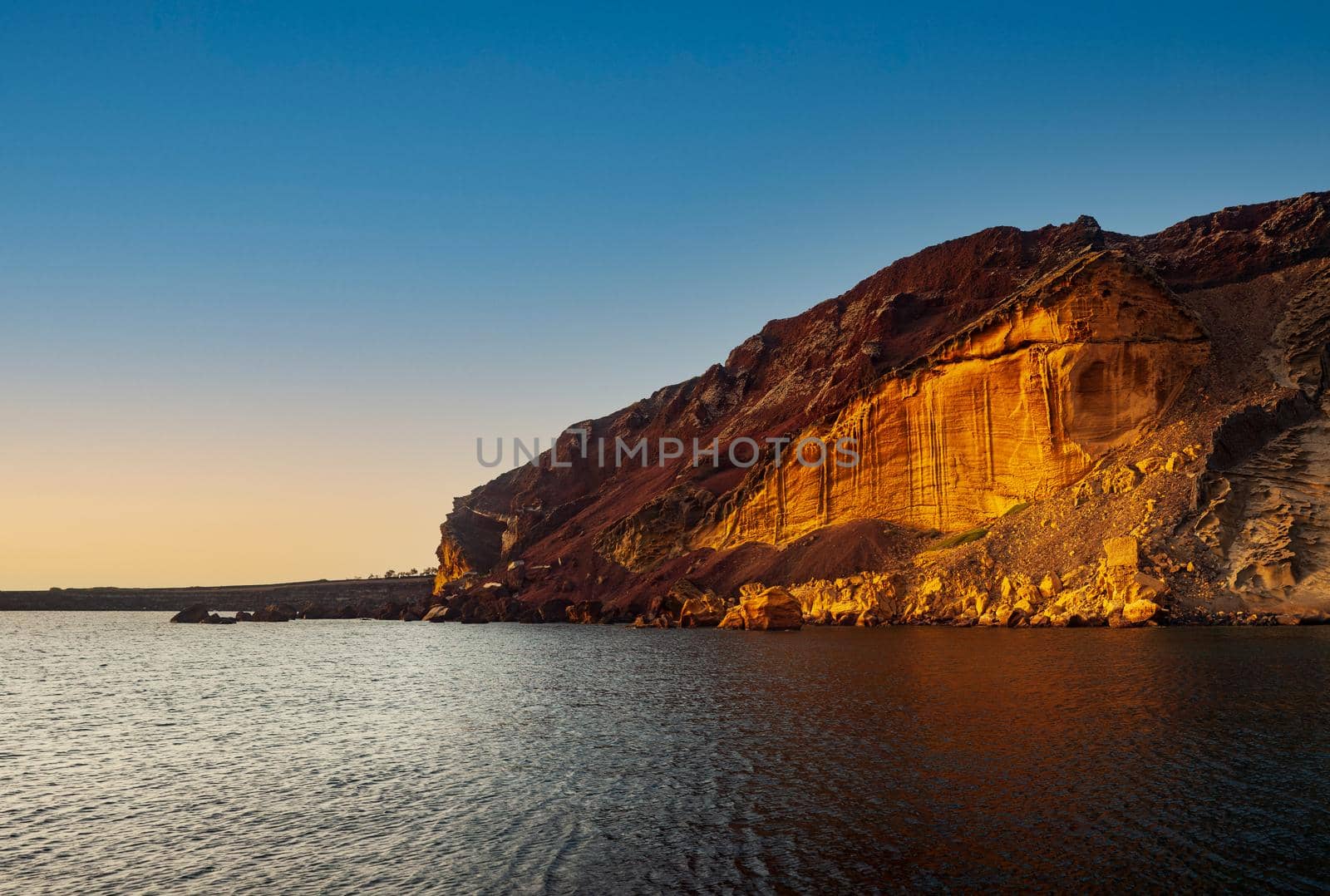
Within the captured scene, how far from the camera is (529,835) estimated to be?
44.3 feet

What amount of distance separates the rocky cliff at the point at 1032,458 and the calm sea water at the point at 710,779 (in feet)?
54.3

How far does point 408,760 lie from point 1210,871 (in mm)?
16277

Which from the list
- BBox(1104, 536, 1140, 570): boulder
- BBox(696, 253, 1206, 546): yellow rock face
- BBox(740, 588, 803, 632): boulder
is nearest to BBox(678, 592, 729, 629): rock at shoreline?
BBox(740, 588, 803, 632): boulder

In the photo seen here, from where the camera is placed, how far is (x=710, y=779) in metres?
16.9

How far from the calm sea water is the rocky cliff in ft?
54.3

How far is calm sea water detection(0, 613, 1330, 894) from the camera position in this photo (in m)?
11.7

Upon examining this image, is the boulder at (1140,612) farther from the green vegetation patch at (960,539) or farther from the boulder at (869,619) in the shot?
the boulder at (869,619)

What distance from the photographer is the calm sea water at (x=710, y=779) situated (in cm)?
1171

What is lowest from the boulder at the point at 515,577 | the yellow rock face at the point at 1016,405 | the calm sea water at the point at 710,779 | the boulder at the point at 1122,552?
the calm sea water at the point at 710,779

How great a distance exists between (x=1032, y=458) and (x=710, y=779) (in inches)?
2150

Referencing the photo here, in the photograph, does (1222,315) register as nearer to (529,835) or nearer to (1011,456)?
(1011,456)

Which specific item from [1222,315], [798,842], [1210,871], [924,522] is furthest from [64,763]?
[1222,315]

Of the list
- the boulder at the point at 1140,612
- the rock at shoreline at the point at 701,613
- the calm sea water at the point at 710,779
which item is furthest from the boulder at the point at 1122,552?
the rock at shoreline at the point at 701,613

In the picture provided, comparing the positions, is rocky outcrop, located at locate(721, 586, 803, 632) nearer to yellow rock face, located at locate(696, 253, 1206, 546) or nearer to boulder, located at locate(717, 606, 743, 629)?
boulder, located at locate(717, 606, 743, 629)
